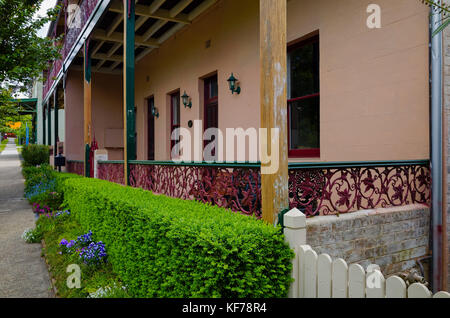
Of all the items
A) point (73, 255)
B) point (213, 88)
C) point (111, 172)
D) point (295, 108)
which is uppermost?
point (213, 88)

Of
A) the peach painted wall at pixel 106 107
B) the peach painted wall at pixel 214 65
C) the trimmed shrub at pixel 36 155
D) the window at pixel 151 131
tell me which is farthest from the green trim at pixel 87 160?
the trimmed shrub at pixel 36 155

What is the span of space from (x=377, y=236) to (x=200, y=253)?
7.37 ft

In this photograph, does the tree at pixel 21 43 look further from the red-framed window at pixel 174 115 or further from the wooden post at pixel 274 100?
the wooden post at pixel 274 100

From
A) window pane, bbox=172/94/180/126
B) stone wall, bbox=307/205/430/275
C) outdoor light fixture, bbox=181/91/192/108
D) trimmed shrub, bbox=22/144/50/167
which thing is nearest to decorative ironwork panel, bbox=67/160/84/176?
window pane, bbox=172/94/180/126

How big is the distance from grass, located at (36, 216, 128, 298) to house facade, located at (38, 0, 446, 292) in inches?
52.4

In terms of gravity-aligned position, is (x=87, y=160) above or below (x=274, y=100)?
below

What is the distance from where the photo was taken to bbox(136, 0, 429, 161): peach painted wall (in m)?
4.16

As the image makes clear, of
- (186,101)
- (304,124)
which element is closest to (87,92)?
(186,101)

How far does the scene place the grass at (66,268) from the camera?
360 cm

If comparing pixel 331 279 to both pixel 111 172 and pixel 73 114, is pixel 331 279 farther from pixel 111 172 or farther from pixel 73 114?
pixel 73 114

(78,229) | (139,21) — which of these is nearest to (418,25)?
(78,229)

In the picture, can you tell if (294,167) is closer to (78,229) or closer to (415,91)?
(415,91)

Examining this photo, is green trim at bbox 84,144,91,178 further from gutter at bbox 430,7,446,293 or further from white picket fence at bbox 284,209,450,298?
gutter at bbox 430,7,446,293

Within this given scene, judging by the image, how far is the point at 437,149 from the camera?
3.83m
